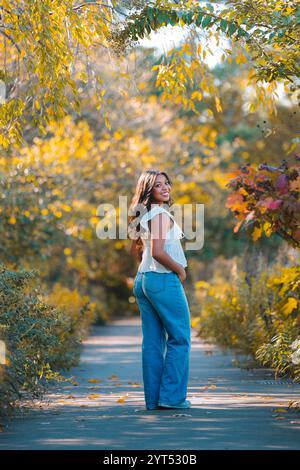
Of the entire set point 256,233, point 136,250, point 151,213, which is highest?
point 151,213

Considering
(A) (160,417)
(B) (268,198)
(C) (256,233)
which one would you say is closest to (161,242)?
(B) (268,198)

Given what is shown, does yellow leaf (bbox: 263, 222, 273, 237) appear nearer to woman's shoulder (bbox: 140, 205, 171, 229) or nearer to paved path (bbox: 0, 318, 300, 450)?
woman's shoulder (bbox: 140, 205, 171, 229)

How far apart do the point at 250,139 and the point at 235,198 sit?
2885 centimetres

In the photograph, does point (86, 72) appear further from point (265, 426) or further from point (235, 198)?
point (265, 426)

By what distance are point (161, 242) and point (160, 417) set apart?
60.1 inches

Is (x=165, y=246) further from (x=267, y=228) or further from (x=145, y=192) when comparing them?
(x=267, y=228)

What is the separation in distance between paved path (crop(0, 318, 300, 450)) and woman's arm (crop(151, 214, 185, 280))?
127cm

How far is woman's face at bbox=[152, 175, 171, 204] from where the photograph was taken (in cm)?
880

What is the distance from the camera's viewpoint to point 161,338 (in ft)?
28.8

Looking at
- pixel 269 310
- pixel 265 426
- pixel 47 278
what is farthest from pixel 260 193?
pixel 47 278

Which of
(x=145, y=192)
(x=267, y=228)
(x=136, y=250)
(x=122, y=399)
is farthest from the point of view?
(x=267, y=228)

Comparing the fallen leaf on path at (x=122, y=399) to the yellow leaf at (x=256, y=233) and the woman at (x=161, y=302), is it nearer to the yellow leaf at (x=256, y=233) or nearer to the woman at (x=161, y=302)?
the woman at (x=161, y=302)

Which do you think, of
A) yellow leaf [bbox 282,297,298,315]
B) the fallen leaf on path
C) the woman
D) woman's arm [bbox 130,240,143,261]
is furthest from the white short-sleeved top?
yellow leaf [bbox 282,297,298,315]

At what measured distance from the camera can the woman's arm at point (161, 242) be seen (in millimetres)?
8586
